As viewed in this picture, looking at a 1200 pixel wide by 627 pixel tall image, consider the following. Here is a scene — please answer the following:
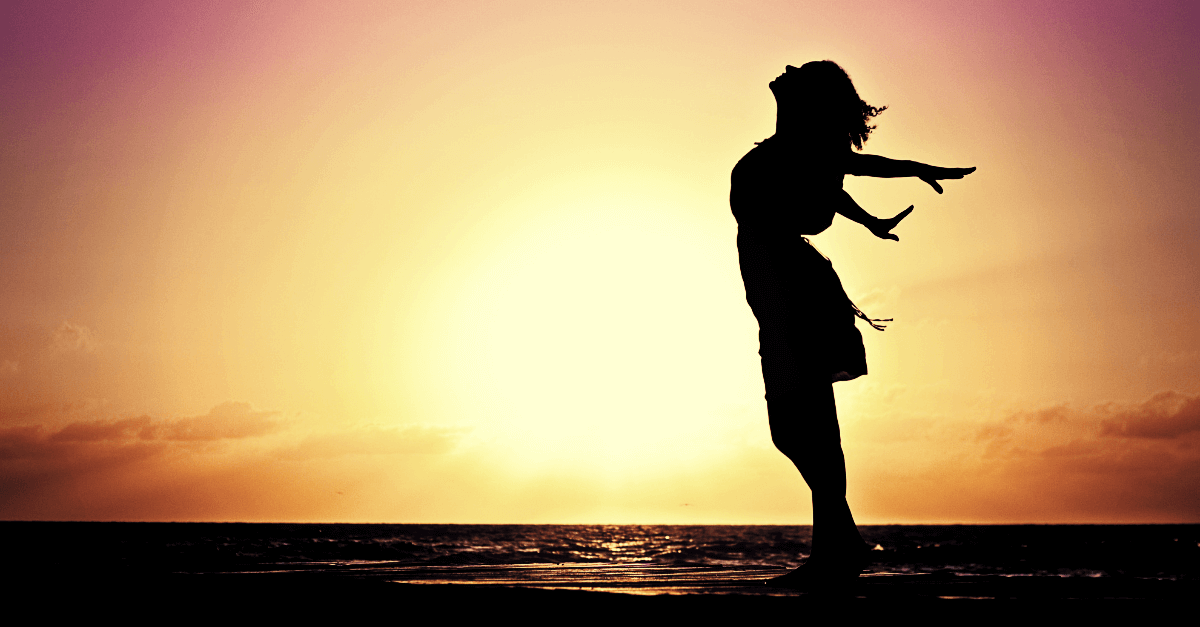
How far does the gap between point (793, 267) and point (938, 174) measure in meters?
0.81

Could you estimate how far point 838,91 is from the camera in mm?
4473

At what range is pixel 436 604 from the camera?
2.86 metres

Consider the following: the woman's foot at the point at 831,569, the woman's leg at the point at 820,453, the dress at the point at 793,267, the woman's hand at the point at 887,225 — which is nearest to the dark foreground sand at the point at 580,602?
the woman's foot at the point at 831,569

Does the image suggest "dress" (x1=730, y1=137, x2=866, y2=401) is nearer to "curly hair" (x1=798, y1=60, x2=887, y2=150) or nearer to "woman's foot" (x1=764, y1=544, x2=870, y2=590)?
"curly hair" (x1=798, y1=60, x2=887, y2=150)

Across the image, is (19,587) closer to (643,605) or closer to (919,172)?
Result: (643,605)

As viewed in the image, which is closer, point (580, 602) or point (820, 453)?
point (580, 602)

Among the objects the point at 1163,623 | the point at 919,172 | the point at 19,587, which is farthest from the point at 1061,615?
the point at 19,587

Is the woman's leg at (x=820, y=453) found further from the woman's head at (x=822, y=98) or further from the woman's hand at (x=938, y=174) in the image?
the woman's head at (x=822, y=98)

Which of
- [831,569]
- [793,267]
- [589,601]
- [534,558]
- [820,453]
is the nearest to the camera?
[589,601]

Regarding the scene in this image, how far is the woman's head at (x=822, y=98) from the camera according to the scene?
446 centimetres

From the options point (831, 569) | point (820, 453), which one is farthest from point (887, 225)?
point (831, 569)

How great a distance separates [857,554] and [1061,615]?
1.52 metres

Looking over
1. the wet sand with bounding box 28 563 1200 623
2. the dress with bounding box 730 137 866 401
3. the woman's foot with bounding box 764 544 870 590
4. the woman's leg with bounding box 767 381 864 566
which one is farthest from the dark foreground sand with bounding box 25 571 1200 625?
the dress with bounding box 730 137 866 401

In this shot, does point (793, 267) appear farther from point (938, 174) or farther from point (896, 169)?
point (938, 174)
